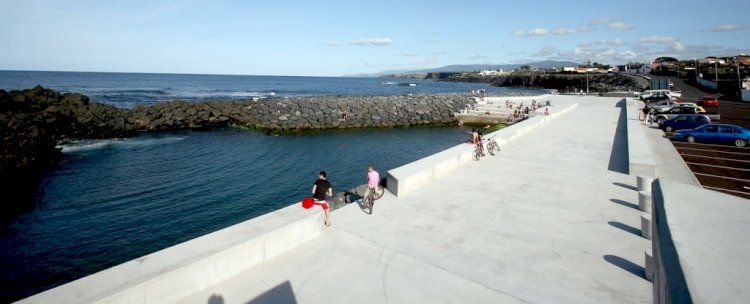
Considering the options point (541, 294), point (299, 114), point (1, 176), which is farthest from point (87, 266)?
point (299, 114)

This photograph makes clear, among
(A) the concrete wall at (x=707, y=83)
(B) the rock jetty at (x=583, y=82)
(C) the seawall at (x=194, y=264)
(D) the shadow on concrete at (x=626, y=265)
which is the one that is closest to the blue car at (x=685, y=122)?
(D) the shadow on concrete at (x=626, y=265)

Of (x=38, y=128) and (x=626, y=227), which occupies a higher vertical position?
(x=38, y=128)

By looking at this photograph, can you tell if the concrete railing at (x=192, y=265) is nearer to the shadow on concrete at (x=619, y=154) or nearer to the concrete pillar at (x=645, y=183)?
the concrete pillar at (x=645, y=183)

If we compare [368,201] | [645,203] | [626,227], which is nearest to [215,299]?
[368,201]

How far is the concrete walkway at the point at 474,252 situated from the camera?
6.46 meters

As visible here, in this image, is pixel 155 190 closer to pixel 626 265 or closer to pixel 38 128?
pixel 38 128

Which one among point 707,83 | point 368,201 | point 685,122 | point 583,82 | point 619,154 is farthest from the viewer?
point 583,82

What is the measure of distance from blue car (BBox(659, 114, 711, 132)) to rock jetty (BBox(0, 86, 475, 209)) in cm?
2322

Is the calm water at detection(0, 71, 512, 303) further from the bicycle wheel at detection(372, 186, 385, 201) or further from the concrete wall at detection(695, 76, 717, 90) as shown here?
the concrete wall at detection(695, 76, 717, 90)

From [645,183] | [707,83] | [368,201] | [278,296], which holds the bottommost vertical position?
[278,296]

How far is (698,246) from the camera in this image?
15.2 ft

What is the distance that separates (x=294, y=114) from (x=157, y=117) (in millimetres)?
15001

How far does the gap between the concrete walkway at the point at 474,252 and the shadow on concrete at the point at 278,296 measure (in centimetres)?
2

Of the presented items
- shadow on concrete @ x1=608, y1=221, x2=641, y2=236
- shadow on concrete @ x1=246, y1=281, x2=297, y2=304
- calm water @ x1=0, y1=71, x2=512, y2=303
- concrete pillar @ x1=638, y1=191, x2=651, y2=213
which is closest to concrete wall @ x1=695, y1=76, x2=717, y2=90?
calm water @ x1=0, y1=71, x2=512, y2=303
